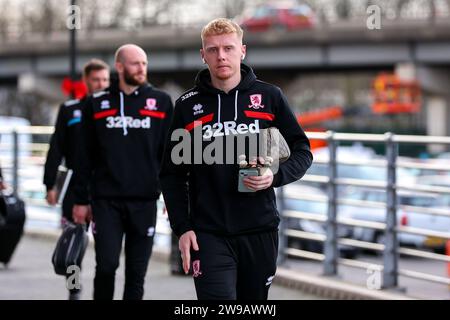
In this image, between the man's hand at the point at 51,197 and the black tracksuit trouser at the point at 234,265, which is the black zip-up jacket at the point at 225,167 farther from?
the man's hand at the point at 51,197

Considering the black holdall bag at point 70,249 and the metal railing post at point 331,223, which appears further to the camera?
the metal railing post at point 331,223

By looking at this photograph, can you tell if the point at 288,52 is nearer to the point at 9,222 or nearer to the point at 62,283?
the point at 9,222

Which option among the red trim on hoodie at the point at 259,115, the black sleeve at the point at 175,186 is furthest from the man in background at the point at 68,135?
the red trim on hoodie at the point at 259,115

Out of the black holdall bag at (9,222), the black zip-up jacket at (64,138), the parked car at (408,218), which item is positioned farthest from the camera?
the parked car at (408,218)

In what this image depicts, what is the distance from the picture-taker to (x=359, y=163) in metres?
11.0

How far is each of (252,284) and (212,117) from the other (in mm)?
827

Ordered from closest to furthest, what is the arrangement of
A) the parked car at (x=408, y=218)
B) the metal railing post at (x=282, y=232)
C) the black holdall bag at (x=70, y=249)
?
the black holdall bag at (x=70, y=249) → the metal railing post at (x=282, y=232) → the parked car at (x=408, y=218)

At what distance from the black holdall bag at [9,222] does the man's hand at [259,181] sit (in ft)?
19.0

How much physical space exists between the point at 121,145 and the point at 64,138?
1.71 m

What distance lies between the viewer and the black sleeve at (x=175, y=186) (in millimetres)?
6012
